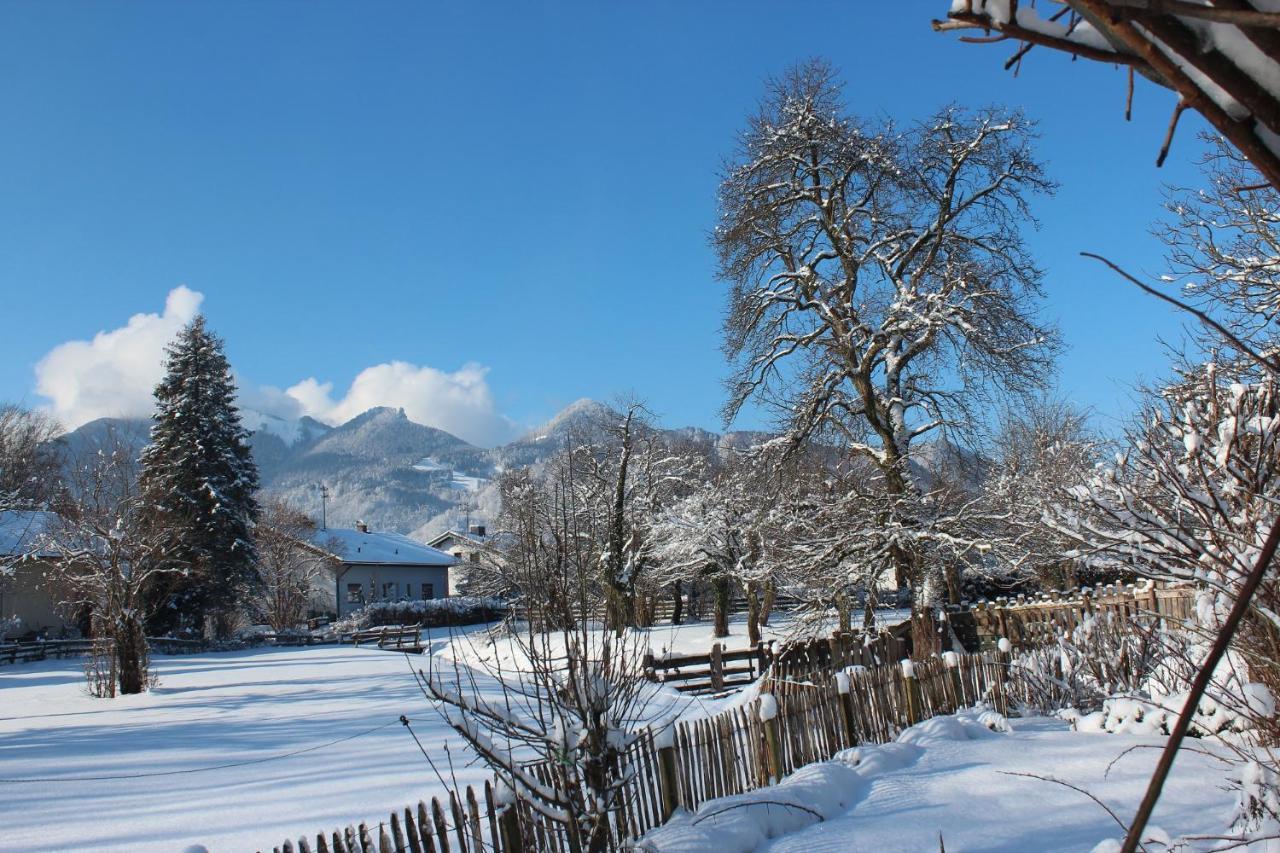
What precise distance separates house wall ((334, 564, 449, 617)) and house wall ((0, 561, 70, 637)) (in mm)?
18103

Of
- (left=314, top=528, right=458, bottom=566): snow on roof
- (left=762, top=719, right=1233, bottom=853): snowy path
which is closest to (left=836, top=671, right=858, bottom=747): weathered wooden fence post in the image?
(left=762, top=719, right=1233, bottom=853): snowy path

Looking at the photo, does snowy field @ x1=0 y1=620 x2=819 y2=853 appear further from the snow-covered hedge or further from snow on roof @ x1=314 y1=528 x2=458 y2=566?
snow on roof @ x1=314 y1=528 x2=458 y2=566

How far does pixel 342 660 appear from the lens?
25.4 meters

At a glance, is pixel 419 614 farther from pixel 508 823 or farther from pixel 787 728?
pixel 508 823

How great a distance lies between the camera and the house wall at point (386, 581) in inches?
2082

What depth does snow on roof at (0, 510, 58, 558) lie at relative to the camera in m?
28.9

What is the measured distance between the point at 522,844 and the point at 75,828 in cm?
568

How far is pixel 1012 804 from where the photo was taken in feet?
19.8

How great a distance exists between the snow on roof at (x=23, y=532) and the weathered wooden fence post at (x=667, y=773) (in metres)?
29.5

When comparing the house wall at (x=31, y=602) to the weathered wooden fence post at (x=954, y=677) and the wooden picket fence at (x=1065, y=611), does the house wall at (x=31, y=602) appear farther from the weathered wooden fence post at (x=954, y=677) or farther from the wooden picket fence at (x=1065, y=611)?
the wooden picket fence at (x=1065, y=611)

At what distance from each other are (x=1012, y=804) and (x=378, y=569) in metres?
53.2

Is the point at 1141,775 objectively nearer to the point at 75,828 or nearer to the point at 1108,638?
the point at 1108,638

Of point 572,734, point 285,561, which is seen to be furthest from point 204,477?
point 572,734

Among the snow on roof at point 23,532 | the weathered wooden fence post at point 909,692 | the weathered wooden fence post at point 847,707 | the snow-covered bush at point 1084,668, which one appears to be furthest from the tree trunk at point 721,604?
the snow on roof at point 23,532
